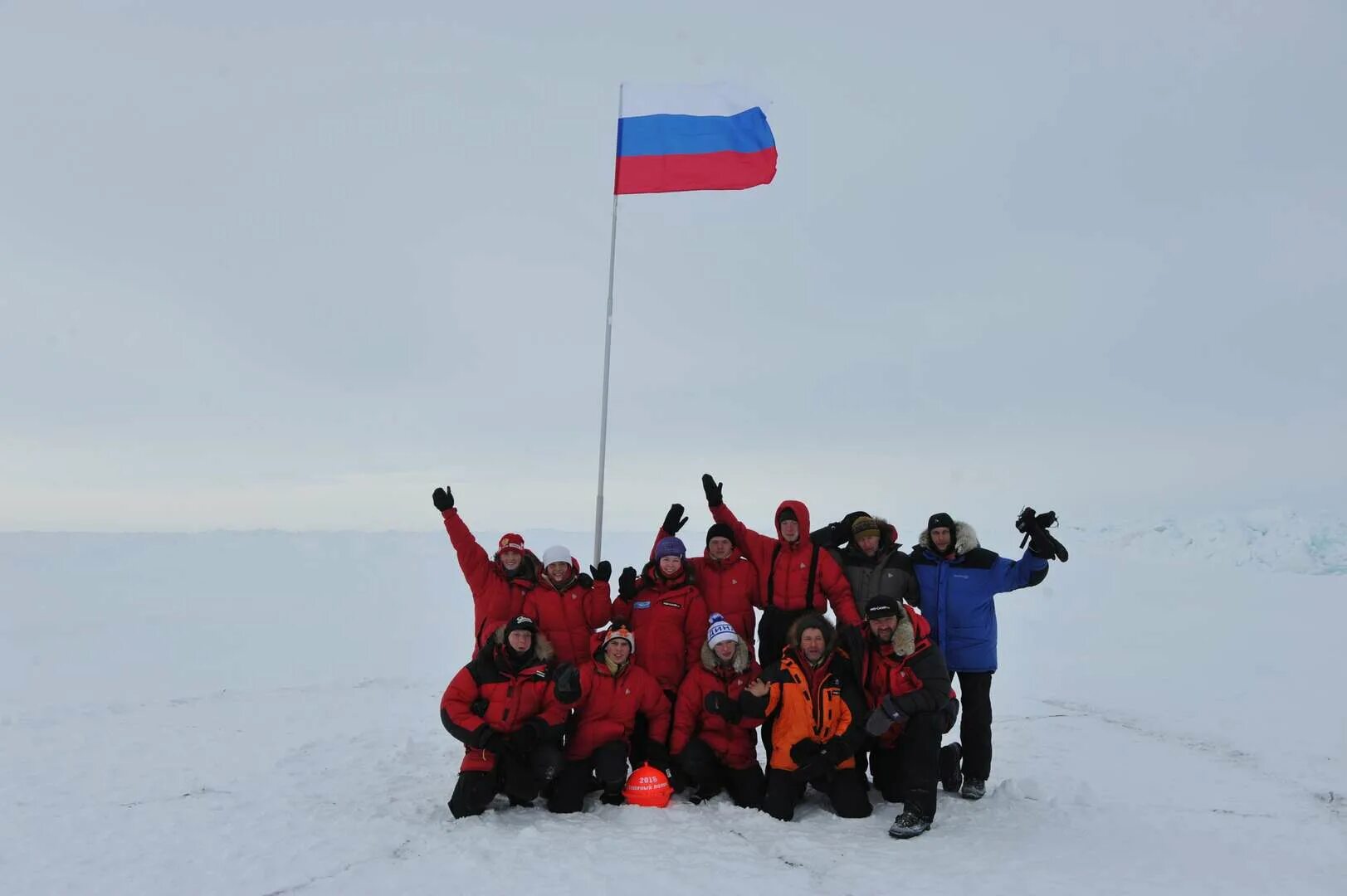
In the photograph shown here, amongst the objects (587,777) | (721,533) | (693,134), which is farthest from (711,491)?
(693,134)

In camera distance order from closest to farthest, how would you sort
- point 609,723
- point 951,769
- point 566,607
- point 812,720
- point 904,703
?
point 904,703 → point 812,720 → point 609,723 → point 951,769 → point 566,607

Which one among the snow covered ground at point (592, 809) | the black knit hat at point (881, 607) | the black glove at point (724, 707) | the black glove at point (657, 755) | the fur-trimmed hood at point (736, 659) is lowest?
the snow covered ground at point (592, 809)

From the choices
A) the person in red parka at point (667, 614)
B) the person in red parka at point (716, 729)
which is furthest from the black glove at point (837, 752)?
the person in red parka at point (667, 614)

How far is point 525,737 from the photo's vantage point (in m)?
4.32

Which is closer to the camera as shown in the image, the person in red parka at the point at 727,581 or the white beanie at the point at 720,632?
the white beanie at the point at 720,632

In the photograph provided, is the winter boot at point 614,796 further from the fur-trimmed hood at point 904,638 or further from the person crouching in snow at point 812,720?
the fur-trimmed hood at point 904,638

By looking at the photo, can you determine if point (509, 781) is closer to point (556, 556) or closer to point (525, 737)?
point (525, 737)

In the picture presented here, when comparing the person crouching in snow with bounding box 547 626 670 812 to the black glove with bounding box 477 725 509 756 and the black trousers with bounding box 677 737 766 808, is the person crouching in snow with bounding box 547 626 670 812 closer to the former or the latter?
the black trousers with bounding box 677 737 766 808

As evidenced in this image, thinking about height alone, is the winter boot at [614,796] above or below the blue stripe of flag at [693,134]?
below

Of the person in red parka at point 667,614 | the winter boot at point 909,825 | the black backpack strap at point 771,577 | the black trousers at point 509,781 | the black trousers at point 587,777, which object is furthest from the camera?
the black backpack strap at point 771,577

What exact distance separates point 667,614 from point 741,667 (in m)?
0.54

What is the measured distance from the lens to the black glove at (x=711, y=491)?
16.8 ft

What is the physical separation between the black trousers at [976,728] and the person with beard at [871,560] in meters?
0.54

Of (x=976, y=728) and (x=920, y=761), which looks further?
(x=976, y=728)
